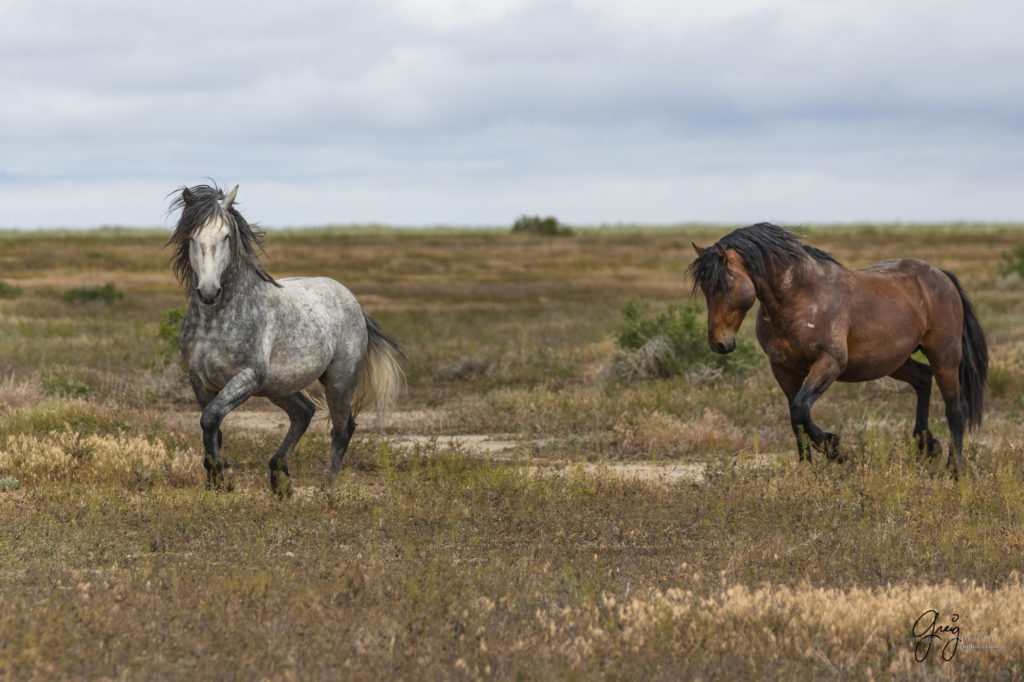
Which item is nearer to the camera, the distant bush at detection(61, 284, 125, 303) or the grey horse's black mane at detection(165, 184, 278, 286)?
the grey horse's black mane at detection(165, 184, 278, 286)

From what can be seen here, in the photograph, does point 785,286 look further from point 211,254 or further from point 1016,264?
point 1016,264

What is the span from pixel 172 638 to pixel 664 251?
202 ft

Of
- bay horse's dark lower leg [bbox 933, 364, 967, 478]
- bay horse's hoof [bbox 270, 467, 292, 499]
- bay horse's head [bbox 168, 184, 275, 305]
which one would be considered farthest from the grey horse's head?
bay horse's dark lower leg [bbox 933, 364, 967, 478]

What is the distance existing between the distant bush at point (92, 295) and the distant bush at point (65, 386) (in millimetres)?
17389

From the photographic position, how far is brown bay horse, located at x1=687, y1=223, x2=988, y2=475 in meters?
8.53

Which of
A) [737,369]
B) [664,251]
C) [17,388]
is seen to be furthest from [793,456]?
[664,251]

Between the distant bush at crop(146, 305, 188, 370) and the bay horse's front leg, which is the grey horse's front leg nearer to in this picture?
the bay horse's front leg

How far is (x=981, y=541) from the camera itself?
6961mm

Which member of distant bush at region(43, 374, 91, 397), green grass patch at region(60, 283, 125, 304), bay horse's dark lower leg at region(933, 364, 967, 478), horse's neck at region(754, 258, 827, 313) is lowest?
distant bush at region(43, 374, 91, 397)

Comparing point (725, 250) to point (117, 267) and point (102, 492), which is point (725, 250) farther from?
point (117, 267)

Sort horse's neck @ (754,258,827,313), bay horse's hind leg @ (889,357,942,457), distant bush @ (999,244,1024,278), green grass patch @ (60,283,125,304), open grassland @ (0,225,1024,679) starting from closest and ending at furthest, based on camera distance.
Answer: open grassland @ (0,225,1024,679) < horse's neck @ (754,258,827,313) < bay horse's hind leg @ (889,357,942,457) < green grass patch @ (60,283,125,304) < distant bush @ (999,244,1024,278)

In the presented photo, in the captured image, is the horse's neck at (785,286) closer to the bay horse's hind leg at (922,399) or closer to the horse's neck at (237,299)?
the bay horse's hind leg at (922,399)

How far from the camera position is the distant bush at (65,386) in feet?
46.2

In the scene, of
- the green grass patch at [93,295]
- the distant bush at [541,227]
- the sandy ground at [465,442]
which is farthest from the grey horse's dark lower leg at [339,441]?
the distant bush at [541,227]
